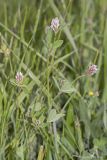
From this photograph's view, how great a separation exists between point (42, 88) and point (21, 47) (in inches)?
17.4

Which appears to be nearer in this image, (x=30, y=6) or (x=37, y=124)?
(x=37, y=124)

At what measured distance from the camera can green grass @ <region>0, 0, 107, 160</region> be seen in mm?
1475

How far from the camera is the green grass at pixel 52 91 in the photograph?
1.47 m

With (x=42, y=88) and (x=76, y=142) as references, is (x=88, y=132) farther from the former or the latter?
(x=42, y=88)

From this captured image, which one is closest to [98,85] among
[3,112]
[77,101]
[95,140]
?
[77,101]

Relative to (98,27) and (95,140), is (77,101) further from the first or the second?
(98,27)

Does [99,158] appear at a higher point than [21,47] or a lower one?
lower

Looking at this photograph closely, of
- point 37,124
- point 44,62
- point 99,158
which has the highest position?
point 44,62

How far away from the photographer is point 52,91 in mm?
1743

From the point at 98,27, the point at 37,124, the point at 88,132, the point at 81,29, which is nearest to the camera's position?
the point at 37,124

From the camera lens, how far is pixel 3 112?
59.6 inches

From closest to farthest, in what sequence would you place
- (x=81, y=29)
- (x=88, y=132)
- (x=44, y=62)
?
(x=88, y=132), (x=44, y=62), (x=81, y=29)

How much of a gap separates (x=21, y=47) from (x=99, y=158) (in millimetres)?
602

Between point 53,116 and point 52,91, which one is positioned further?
point 52,91
